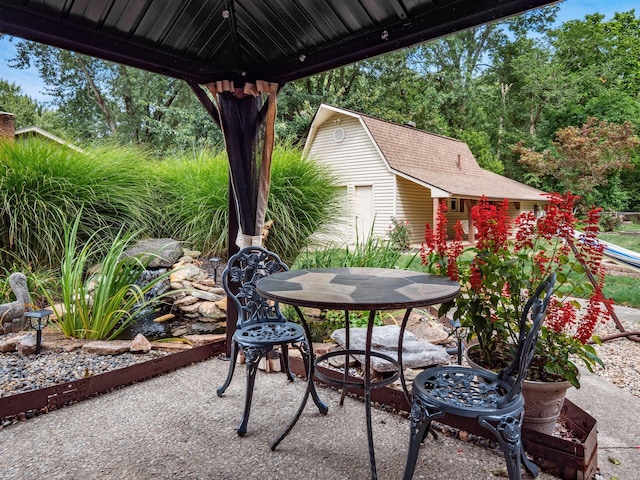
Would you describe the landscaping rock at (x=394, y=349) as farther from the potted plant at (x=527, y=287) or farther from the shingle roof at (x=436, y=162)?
the shingle roof at (x=436, y=162)

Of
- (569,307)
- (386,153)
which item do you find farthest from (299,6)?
(386,153)

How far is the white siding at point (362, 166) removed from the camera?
10.6 metres

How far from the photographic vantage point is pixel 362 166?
10.9 m

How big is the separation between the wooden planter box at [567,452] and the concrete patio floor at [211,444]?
7 centimetres

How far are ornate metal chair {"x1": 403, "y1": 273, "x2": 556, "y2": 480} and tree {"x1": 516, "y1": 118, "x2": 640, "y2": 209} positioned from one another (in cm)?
1413

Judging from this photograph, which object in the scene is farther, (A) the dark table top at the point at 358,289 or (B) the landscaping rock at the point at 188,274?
(B) the landscaping rock at the point at 188,274

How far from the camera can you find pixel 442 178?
10.8 m

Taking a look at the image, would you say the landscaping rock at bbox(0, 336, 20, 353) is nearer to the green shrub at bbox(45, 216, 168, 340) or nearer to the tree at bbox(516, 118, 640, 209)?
the green shrub at bbox(45, 216, 168, 340)

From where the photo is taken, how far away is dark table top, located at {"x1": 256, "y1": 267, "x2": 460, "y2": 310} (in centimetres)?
147

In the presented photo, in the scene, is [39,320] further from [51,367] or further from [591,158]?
[591,158]

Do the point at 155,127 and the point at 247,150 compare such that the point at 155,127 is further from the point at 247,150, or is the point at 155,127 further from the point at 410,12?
the point at 410,12

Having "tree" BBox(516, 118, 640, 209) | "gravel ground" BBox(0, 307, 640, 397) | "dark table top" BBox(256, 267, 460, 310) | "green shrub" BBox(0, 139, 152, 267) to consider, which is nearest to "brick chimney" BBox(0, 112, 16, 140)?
"green shrub" BBox(0, 139, 152, 267)

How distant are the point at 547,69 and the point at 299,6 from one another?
62.9 ft

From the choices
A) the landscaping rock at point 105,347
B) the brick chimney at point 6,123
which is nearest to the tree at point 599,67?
the landscaping rock at point 105,347
